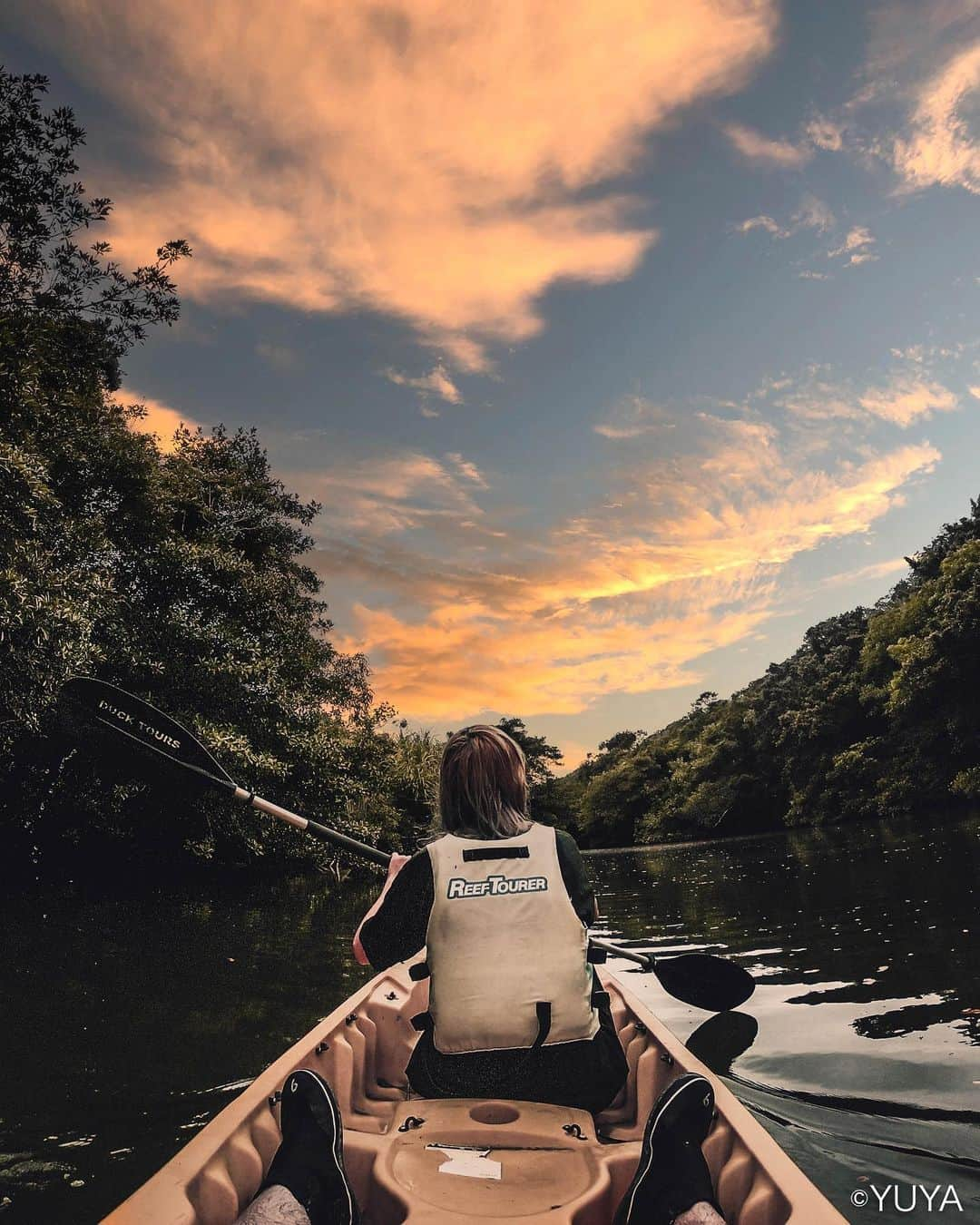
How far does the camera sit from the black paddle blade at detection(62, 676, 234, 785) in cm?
468

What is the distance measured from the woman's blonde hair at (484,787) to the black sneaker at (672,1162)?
85cm

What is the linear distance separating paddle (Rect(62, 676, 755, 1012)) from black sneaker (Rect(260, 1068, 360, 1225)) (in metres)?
2.14

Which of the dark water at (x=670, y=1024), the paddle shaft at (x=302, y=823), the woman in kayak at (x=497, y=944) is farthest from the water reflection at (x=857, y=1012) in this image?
the paddle shaft at (x=302, y=823)

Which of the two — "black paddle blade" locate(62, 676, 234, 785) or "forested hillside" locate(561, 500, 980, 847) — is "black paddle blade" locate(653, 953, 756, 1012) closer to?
"black paddle blade" locate(62, 676, 234, 785)

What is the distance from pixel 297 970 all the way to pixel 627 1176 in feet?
22.9

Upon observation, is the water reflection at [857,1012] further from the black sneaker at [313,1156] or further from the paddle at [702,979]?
the black sneaker at [313,1156]

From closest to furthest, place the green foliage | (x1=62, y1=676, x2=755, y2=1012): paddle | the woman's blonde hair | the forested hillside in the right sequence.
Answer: the woman's blonde hair, (x1=62, y1=676, x2=755, y2=1012): paddle, the green foliage, the forested hillside

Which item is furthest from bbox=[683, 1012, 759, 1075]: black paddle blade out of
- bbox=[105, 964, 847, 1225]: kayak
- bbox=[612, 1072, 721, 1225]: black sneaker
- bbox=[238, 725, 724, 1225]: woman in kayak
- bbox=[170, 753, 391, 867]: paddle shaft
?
bbox=[612, 1072, 721, 1225]: black sneaker

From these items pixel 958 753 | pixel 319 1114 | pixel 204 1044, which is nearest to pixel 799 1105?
pixel 319 1114

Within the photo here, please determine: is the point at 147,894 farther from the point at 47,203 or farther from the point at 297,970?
the point at 47,203

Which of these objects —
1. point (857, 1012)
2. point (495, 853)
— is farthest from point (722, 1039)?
point (495, 853)

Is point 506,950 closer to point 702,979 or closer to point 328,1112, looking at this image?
point 328,1112

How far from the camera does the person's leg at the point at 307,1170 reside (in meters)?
1.88

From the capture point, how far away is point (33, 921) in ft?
40.7
